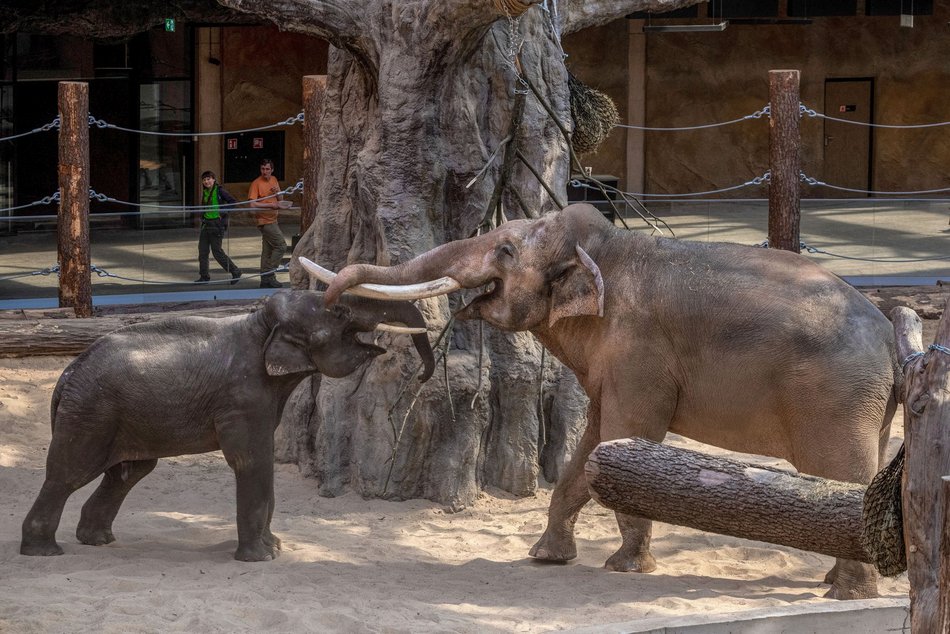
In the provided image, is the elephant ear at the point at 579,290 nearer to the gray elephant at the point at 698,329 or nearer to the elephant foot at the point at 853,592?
the gray elephant at the point at 698,329

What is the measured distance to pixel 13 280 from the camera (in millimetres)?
11781

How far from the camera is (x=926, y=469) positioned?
3.80 meters

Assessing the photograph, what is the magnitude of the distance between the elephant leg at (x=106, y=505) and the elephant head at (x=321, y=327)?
1.03 m

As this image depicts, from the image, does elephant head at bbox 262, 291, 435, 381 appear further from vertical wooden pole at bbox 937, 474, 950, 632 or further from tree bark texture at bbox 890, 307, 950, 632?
vertical wooden pole at bbox 937, 474, 950, 632

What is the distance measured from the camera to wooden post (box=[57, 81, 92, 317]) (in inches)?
440

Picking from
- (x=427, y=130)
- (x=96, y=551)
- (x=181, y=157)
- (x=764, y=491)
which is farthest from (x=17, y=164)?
(x=764, y=491)

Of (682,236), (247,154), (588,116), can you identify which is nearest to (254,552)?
(588,116)

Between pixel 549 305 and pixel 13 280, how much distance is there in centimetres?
648

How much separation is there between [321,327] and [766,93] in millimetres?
16018

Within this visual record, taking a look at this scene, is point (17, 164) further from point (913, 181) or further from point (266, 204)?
point (913, 181)

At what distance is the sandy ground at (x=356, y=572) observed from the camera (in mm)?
6141

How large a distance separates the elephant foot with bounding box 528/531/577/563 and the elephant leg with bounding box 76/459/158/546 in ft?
6.85

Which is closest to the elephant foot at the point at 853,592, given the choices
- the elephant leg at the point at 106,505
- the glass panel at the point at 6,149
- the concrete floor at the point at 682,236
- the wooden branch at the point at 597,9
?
the elephant leg at the point at 106,505

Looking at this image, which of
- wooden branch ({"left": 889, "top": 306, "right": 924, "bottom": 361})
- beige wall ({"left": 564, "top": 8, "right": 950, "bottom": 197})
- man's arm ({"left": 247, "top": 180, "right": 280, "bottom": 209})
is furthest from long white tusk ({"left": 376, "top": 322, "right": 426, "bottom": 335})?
beige wall ({"left": 564, "top": 8, "right": 950, "bottom": 197})
